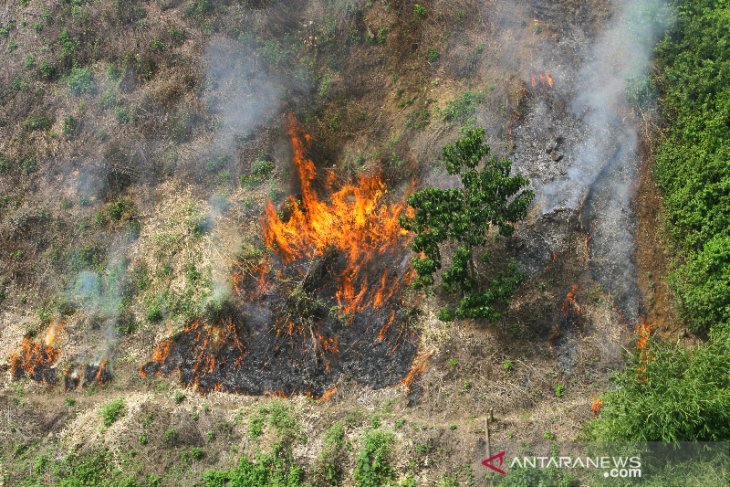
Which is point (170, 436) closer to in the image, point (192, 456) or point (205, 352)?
point (192, 456)

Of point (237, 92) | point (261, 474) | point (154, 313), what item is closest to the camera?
point (261, 474)

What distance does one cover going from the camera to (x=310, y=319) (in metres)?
18.2

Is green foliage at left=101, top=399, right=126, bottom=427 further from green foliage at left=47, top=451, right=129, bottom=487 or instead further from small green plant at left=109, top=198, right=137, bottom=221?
small green plant at left=109, top=198, right=137, bottom=221

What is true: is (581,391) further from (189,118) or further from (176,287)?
(189,118)

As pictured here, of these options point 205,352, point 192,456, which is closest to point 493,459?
point 192,456

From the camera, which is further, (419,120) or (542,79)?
(419,120)

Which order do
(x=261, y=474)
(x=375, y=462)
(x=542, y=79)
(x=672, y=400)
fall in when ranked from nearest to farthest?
1. (x=672, y=400)
2. (x=375, y=462)
3. (x=261, y=474)
4. (x=542, y=79)

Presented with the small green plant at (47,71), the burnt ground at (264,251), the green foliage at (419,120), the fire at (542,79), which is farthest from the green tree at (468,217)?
the small green plant at (47,71)

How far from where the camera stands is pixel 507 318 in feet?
57.2

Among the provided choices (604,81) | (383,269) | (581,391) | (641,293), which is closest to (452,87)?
(604,81)

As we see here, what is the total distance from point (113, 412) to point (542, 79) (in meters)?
14.3

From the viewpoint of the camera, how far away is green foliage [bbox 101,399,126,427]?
18.0 metres

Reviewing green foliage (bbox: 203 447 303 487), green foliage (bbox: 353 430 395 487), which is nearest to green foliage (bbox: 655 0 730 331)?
green foliage (bbox: 353 430 395 487)

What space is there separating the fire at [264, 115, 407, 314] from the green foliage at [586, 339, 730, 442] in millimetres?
6059
